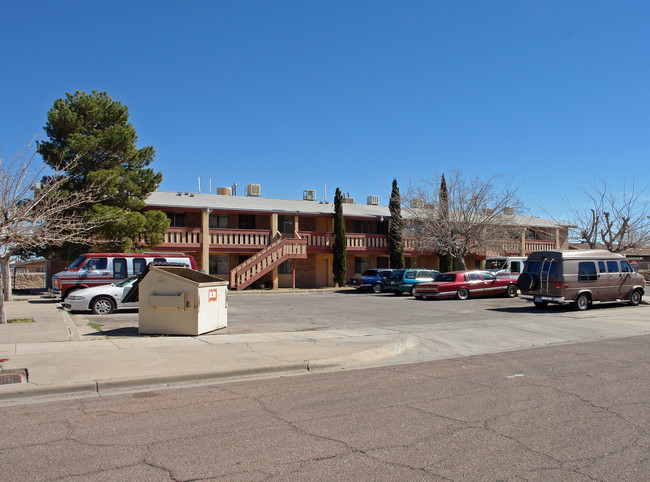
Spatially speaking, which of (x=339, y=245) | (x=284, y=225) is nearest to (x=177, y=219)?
(x=284, y=225)

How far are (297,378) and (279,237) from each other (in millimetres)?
27337

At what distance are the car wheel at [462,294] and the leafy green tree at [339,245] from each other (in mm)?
12263

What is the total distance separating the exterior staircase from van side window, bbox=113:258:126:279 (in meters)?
11.2

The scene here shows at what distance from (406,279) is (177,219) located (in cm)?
1514

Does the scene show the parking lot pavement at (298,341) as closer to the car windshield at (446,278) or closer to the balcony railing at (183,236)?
the car windshield at (446,278)

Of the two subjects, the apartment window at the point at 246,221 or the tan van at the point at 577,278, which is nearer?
the tan van at the point at 577,278

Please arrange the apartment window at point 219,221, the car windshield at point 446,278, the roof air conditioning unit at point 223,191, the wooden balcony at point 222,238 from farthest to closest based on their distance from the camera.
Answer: the roof air conditioning unit at point 223,191 < the apartment window at point 219,221 < the wooden balcony at point 222,238 < the car windshield at point 446,278

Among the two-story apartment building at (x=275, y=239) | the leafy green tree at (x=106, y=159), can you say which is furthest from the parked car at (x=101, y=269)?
the two-story apartment building at (x=275, y=239)

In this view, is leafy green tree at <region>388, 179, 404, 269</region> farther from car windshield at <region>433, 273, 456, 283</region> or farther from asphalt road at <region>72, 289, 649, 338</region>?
asphalt road at <region>72, 289, 649, 338</region>

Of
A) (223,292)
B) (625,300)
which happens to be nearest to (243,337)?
(223,292)

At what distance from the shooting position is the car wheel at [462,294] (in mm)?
25906

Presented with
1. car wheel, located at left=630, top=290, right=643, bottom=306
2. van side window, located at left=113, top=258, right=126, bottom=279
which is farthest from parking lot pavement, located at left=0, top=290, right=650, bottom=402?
van side window, located at left=113, top=258, right=126, bottom=279

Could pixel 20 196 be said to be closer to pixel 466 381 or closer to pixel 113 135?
pixel 466 381

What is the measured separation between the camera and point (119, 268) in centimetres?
2169
